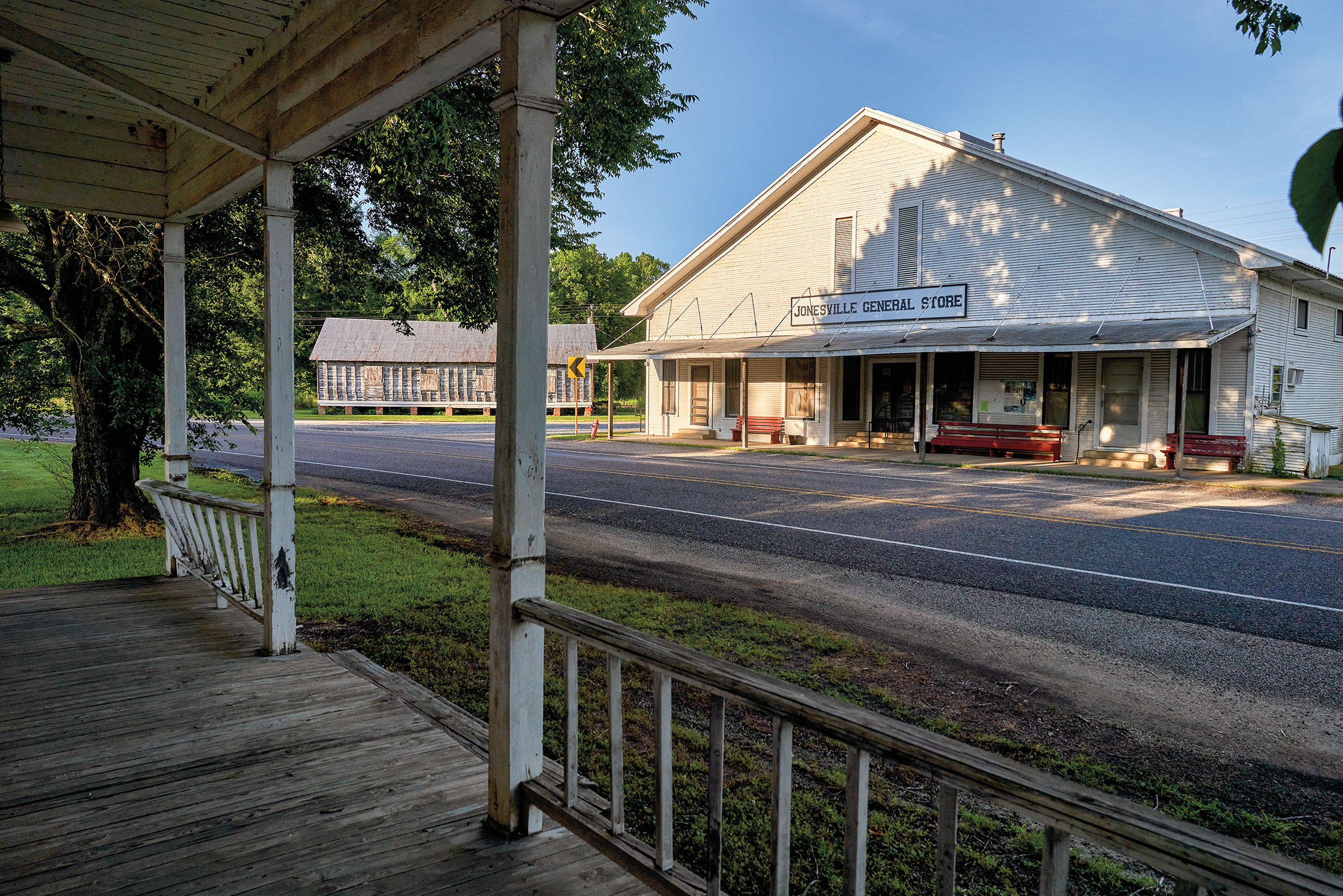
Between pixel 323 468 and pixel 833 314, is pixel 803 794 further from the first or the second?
pixel 833 314

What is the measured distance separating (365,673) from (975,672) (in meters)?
3.83

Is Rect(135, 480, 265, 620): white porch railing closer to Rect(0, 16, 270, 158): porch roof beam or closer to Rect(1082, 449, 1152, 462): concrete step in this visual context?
Rect(0, 16, 270, 158): porch roof beam

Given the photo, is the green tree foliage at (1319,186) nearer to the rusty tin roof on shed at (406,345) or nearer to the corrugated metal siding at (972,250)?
the corrugated metal siding at (972,250)

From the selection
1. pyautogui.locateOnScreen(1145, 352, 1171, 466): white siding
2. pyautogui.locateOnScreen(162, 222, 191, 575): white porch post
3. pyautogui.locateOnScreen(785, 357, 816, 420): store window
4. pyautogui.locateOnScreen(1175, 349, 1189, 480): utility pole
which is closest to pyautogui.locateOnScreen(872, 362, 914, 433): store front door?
pyautogui.locateOnScreen(785, 357, 816, 420): store window

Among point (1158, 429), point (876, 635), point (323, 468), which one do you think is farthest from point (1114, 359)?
point (323, 468)

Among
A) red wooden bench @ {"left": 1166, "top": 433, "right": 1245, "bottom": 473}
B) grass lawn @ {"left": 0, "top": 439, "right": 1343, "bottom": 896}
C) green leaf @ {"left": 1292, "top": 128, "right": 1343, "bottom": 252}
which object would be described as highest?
green leaf @ {"left": 1292, "top": 128, "right": 1343, "bottom": 252}

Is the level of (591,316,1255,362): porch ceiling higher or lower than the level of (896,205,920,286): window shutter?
lower

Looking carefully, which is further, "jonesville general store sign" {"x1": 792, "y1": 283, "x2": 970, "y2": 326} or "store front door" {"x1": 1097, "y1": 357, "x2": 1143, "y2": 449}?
"jonesville general store sign" {"x1": 792, "y1": 283, "x2": 970, "y2": 326}

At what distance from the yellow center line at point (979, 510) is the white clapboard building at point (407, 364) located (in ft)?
93.6

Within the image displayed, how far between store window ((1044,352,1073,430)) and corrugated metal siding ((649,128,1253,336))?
111 cm

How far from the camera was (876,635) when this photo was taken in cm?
593

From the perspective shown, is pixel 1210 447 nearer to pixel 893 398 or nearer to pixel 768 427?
pixel 893 398

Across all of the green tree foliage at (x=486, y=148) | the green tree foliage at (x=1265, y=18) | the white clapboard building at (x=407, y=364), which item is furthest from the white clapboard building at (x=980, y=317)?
the white clapboard building at (x=407, y=364)

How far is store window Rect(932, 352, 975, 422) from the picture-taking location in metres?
21.6
